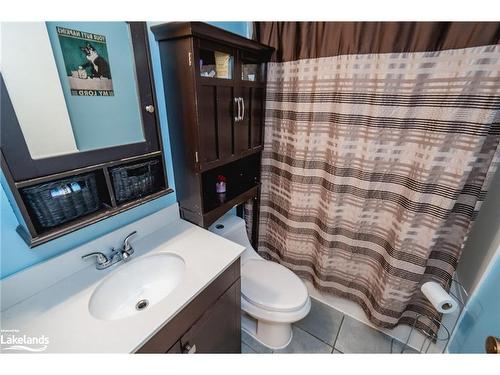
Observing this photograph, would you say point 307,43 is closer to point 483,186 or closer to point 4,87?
point 483,186

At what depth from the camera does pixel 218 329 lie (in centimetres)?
100

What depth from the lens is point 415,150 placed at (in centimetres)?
106

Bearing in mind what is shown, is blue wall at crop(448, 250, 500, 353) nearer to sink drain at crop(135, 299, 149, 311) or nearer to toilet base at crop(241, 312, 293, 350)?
toilet base at crop(241, 312, 293, 350)

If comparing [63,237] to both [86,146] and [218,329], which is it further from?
[218,329]

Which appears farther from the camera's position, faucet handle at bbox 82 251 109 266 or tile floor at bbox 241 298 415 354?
tile floor at bbox 241 298 415 354

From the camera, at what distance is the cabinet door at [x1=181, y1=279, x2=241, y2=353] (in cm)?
85

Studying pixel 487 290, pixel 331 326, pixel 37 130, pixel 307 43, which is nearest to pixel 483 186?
pixel 487 290

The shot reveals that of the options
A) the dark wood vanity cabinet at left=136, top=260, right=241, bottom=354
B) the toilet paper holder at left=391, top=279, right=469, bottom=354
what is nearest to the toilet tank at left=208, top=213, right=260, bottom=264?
the dark wood vanity cabinet at left=136, top=260, right=241, bottom=354

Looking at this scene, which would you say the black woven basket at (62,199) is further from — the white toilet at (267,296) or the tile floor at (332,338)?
the tile floor at (332,338)

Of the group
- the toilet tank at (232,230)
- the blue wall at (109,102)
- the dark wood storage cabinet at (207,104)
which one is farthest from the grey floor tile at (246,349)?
the blue wall at (109,102)

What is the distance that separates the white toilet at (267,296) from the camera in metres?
1.20

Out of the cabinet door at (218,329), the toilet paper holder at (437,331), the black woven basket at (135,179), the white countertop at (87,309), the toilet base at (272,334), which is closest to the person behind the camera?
the white countertop at (87,309)

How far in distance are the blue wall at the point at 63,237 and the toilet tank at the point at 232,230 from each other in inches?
14.4

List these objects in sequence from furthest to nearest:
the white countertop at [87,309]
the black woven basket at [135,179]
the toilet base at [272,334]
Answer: the toilet base at [272,334] → the black woven basket at [135,179] → the white countertop at [87,309]
